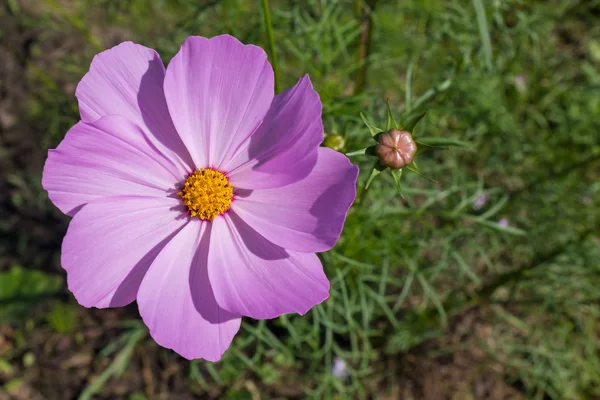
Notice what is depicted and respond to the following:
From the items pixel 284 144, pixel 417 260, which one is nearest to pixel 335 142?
pixel 284 144

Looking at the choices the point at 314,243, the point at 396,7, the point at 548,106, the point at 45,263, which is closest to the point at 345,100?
the point at 314,243

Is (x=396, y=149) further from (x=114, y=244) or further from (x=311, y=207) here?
(x=114, y=244)

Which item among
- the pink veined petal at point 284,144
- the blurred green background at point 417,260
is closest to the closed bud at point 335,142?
the pink veined petal at point 284,144

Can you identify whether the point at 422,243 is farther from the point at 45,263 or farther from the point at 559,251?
the point at 45,263

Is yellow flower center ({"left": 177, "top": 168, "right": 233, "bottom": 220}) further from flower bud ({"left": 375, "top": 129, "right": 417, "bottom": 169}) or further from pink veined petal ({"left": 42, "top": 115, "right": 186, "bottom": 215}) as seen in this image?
flower bud ({"left": 375, "top": 129, "right": 417, "bottom": 169})

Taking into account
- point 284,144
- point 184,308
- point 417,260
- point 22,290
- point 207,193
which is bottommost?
point 22,290

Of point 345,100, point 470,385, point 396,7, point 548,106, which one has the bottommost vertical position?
point 470,385
